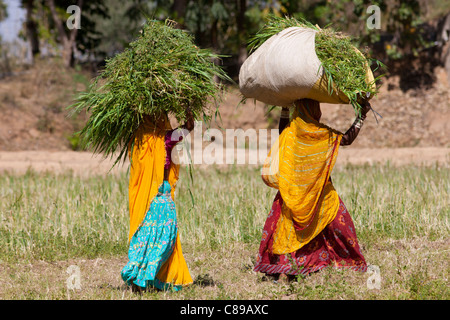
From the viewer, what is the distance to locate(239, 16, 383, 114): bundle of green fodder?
4.77 meters

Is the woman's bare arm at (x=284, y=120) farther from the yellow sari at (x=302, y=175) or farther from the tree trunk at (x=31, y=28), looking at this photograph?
the tree trunk at (x=31, y=28)

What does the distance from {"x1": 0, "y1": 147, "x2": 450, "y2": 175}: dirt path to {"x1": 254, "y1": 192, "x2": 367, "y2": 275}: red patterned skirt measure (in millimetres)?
6463

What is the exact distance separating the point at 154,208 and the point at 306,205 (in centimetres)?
121

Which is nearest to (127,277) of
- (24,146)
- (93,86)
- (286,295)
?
(286,295)

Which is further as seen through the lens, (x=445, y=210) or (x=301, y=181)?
(x=445, y=210)

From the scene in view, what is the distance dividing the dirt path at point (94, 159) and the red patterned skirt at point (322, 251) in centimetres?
646

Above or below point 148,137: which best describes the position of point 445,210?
below

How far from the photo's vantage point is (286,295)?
479 centimetres

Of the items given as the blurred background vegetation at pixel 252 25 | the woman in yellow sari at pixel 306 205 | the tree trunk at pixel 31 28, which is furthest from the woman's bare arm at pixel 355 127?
the tree trunk at pixel 31 28

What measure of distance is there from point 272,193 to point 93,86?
3821 millimetres

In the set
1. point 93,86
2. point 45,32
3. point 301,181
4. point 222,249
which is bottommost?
point 222,249

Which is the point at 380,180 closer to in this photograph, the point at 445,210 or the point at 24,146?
the point at 445,210

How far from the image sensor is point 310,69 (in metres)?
4.75

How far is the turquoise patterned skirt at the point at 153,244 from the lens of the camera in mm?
4656
